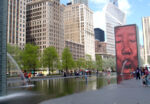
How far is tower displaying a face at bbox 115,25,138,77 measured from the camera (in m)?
65.8

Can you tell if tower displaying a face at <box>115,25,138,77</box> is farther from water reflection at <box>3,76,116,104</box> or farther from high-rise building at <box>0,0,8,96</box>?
high-rise building at <box>0,0,8,96</box>

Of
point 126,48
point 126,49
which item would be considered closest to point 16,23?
point 126,48

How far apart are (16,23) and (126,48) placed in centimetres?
6771

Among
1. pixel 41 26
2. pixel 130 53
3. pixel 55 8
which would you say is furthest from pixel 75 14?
pixel 130 53

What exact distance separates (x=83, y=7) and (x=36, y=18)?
183ft

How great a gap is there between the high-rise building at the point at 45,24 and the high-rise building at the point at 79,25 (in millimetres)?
37069

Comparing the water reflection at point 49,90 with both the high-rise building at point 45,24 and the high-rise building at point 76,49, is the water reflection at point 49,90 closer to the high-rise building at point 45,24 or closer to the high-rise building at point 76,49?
the high-rise building at point 45,24

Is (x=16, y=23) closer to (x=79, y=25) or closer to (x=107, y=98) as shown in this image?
(x=79, y=25)

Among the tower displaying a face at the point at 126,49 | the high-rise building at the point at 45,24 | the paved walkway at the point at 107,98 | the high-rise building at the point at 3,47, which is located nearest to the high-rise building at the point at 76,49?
the high-rise building at the point at 45,24

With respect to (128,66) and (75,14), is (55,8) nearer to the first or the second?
(75,14)

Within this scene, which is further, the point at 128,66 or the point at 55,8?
the point at 55,8

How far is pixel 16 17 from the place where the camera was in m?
105

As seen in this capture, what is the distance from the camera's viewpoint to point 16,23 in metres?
105

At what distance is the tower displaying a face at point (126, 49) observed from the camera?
216ft
